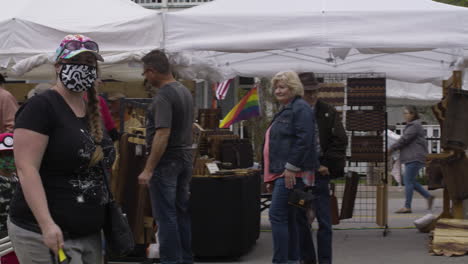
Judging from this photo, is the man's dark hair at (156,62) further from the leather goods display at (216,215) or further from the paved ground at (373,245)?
the paved ground at (373,245)

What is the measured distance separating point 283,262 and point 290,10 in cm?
277

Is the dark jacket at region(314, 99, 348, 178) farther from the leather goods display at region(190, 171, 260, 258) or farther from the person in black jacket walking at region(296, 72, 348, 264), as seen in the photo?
the leather goods display at region(190, 171, 260, 258)

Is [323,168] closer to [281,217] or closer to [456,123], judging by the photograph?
[281,217]

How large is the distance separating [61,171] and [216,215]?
4.39 meters

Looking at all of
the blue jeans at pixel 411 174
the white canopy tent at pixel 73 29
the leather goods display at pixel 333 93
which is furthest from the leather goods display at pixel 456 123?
the blue jeans at pixel 411 174

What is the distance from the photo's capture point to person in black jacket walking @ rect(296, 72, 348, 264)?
276 inches

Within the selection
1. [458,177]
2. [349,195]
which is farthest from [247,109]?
[458,177]

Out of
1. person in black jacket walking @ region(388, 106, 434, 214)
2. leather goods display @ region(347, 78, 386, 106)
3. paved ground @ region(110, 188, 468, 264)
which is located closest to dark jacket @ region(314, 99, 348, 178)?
paved ground @ region(110, 188, 468, 264)

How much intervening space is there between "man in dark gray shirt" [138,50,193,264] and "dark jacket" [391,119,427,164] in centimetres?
621

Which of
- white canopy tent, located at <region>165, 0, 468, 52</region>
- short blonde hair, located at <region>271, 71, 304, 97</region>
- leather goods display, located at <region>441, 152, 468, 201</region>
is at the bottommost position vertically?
leather goods display, located at <region>441, 152, 468, 201</region>

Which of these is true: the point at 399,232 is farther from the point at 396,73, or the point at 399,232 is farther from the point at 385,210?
the point at 396,73

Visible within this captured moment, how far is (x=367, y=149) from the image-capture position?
974 centimetres

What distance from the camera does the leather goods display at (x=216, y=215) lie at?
765 cm

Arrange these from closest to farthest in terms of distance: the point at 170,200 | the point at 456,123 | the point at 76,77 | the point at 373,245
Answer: the point at 76,77
the point at 170,200
the point at 456,123
the point at 373,245
